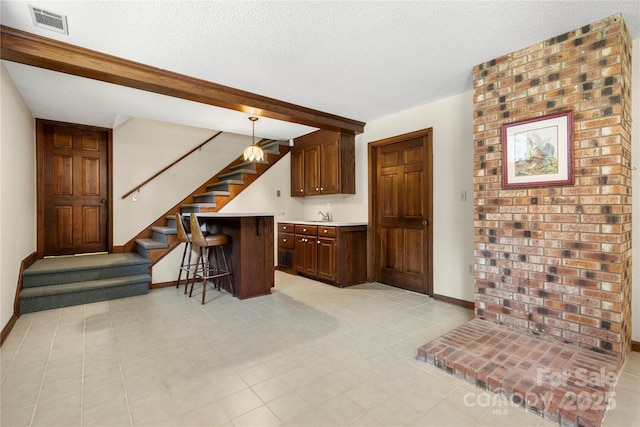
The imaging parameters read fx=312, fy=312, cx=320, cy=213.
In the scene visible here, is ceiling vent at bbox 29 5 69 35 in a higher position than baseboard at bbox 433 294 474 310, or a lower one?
higher

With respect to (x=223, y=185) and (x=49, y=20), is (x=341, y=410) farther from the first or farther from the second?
(x=223, y=185)

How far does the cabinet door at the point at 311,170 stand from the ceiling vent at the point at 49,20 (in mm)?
3527

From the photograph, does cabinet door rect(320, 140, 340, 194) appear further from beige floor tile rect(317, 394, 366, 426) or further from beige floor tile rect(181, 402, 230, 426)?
beige floor tile rect(181, 402, 230, 426)

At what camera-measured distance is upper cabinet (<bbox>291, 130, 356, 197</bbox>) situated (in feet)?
16.0

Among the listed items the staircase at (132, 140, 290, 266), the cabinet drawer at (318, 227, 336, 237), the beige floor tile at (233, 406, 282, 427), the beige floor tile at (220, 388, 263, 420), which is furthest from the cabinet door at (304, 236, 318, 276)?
A: the beige floor tile at (233, 406, 282, 427)

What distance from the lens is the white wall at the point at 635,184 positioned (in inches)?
95.5

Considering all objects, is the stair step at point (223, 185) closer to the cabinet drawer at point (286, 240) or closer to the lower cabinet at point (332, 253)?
the cabinet drawer at point (286, 240)

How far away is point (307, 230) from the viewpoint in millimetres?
4965

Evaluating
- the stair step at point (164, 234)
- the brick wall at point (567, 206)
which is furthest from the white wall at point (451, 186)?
the stair step at point (164, 234)

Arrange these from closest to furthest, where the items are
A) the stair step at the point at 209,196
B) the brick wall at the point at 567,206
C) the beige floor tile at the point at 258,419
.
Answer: the beige floor tile at the point at 258,419 → the brick wall at the point at 567,206 → the stair step at the point at 209,196

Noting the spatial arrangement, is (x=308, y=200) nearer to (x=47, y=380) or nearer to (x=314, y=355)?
(x=314, y=355)

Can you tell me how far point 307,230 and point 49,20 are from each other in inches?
143

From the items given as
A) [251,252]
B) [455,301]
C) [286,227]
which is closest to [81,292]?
[251,252]

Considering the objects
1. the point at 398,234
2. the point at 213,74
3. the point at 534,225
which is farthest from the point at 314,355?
the point at 213,74
